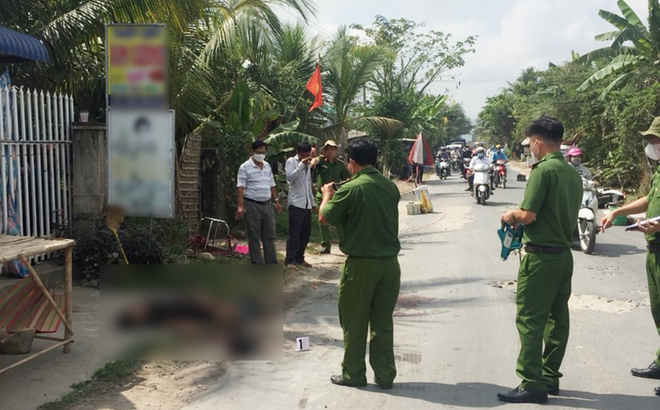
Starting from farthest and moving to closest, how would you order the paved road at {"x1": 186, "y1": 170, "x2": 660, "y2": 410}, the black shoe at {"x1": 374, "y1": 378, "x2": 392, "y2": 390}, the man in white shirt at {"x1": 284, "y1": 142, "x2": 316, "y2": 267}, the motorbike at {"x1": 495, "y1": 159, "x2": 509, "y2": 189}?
the motorbike at {"x1": 495, "y1": 159, "x2": 509, "y2": 189} < the man in white shirt at {"x1": 284, "y1": 142, "x2": 316, "y2": 267} < the black shoe at {"x1": 374, "y1": 378, "x2": 392, "y2": 390} < the paved road at {"x1": 186, "y1": 170, "x2": 660, "y2": 410}

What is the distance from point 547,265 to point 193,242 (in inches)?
248

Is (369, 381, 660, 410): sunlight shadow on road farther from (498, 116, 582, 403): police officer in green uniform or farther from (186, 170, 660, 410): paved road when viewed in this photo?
(498, 116, 582, 403): police officer in green uniform

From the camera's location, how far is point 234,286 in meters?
4.96

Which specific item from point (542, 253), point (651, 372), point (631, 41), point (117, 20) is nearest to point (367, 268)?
point (542, 253)

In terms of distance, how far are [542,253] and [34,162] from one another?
5.87 meters

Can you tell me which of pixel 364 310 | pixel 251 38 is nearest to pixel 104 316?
pixel 364 310

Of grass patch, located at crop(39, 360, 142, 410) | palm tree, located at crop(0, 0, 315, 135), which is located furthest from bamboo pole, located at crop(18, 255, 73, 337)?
palm tree, located at crop(0, 0, 315, 135)

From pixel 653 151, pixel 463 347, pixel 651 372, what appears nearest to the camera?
pixel 651 372

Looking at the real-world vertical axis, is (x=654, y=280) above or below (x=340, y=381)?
above

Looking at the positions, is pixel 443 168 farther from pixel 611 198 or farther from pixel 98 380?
pixel 98 380

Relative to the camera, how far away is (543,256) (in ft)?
15.2

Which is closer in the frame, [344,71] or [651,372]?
[651,372]

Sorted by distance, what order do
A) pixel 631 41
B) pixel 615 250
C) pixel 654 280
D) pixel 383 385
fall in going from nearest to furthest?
pixel 383 385, pixel 654 280, pixel 615 250, pixel 631 41

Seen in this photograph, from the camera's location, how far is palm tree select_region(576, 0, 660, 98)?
20.8 m
